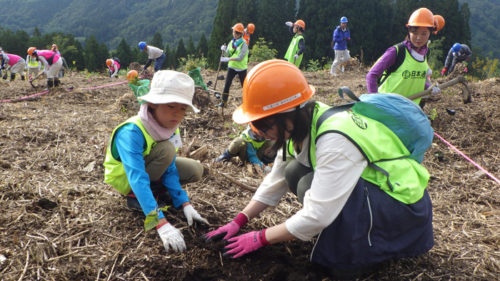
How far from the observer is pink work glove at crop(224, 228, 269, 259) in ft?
5.94

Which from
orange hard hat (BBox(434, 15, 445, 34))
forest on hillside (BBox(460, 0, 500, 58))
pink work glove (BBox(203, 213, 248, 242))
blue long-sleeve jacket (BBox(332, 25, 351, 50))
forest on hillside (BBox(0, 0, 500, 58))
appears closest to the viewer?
pink work glove (BBox(203, 213, 248, 242))

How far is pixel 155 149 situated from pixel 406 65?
2683 millimetres

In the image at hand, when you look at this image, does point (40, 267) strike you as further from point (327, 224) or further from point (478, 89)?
point (478, 89)

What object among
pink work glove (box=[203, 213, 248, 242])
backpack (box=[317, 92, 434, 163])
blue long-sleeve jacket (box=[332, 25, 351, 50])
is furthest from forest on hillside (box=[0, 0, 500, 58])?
pink work glove (box=[203, 213, 248, 242])

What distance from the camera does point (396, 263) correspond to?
6.52ft

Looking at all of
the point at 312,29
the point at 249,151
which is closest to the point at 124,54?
the point at 312,29

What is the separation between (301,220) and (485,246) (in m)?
1.57

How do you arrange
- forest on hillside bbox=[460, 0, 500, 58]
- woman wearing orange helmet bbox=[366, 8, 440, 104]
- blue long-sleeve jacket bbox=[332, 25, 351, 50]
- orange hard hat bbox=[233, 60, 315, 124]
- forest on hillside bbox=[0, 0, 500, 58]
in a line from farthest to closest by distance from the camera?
forest on hillside bbox=[0, 0, 500, 58] < forest on hillside bbox=[460, 0, 500, 58] < blue long-sleeve jacket bbox=[332, 25, 351, 50] < woman wearing orange helmet bbox=[366, 8, 440, 104] < orange hard hat bbox=[233, 60, 315, 124]

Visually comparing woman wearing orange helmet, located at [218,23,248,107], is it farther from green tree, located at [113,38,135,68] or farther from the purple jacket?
green tree, located at [113,38,135,68]

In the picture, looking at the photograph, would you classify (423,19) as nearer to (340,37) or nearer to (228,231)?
(228,231)

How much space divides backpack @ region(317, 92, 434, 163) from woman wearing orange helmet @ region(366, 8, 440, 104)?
1.83 meters

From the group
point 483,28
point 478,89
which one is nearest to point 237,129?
point 478,89

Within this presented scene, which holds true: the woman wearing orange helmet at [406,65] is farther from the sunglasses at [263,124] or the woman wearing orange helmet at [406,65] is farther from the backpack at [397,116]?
the sunglasses at [263,124]

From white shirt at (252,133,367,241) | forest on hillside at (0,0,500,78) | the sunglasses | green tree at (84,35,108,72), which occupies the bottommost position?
green tree at (84,35,108,72)
